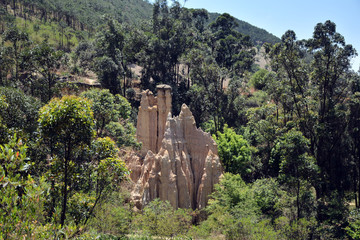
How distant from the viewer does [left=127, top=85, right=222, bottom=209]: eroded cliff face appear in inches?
808

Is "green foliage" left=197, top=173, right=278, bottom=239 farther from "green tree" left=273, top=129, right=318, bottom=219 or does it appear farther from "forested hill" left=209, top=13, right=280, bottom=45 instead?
"forested hill" left=209, top=13, right=280, bottom=45

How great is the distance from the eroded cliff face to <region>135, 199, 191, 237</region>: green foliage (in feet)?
5.08

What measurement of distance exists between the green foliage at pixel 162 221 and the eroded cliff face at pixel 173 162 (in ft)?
5.08

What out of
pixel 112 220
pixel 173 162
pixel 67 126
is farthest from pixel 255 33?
pixel 67 126

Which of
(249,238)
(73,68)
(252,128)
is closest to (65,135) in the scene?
(249,238)

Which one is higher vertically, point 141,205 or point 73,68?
point 73,68

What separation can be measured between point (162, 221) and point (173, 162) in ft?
15.4

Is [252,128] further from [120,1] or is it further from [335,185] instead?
[120,1]

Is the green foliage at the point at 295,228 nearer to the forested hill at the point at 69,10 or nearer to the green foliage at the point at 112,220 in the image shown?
the green foliage at the point at 112,220

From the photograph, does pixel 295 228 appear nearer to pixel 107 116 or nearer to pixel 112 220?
pixel 112 220

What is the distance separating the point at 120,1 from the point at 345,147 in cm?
11253

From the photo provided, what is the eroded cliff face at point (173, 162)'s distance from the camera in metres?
20.5

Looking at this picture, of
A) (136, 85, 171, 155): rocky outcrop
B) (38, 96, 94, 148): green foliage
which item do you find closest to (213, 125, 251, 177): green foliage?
(136, 85, 171, 155): rocky outcrop

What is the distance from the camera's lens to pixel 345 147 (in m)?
27.3
